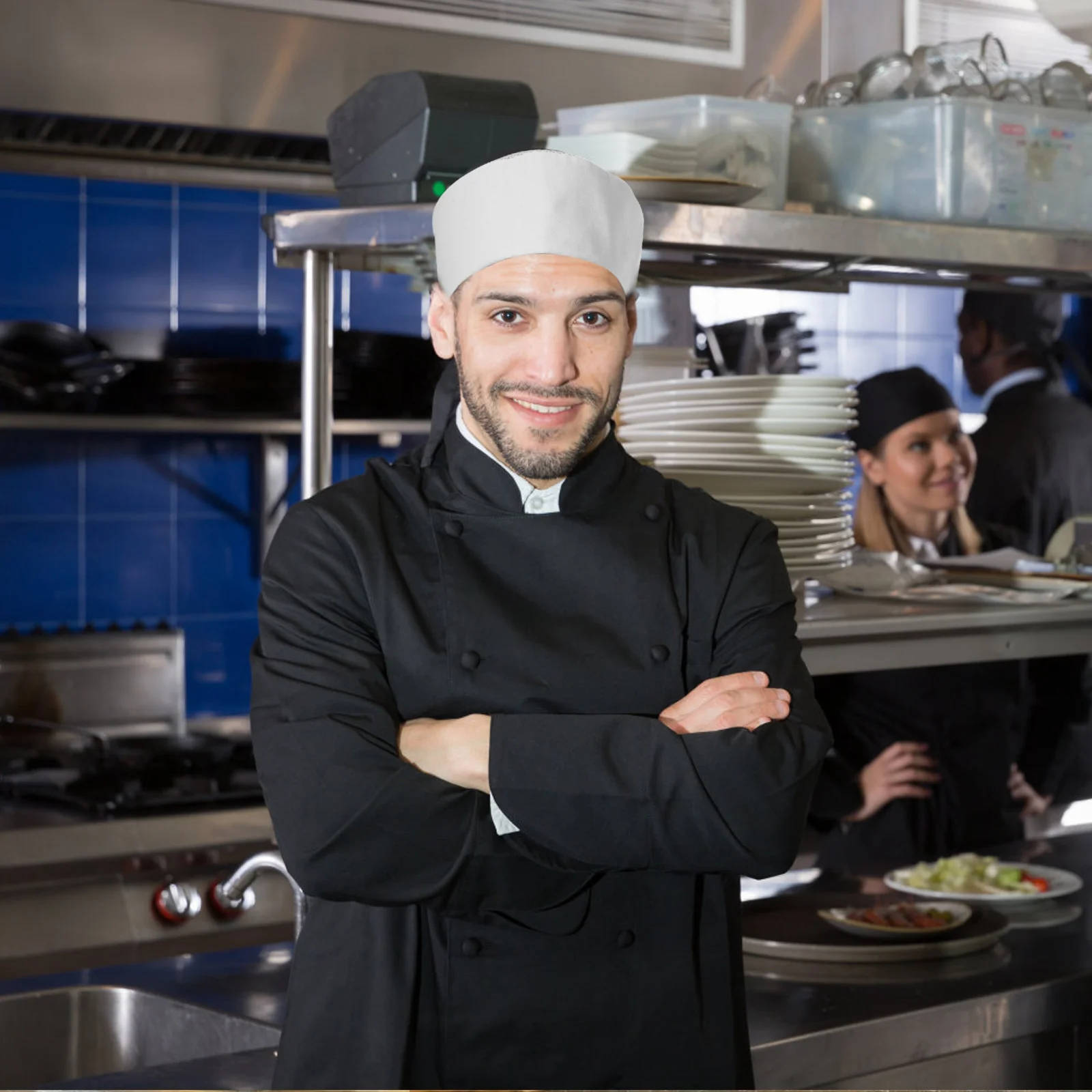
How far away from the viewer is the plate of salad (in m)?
2.25

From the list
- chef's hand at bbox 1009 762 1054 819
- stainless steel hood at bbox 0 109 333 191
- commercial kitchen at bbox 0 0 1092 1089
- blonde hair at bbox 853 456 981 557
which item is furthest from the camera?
blonde hair at bbox 853 456 981 557

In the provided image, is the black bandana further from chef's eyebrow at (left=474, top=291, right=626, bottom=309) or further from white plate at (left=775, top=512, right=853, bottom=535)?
chef's eyebrow at (left=474, top=291, right=626, bottom=309)

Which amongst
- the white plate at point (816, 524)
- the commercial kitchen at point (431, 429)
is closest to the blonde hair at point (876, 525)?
the commercial kitchen at point (431, 429)

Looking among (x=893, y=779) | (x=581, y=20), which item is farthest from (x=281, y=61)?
(x=893, y=779)

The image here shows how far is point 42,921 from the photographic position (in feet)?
8.88

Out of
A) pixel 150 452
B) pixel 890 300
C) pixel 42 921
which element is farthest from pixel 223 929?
pixel 890 300

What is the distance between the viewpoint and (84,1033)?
204cm

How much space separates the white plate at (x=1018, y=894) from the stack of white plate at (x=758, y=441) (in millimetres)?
595

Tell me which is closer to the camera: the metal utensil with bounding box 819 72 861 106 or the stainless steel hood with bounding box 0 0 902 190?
the metal utensil with bounding box 819 72 861 106

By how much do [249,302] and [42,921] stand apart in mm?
1878

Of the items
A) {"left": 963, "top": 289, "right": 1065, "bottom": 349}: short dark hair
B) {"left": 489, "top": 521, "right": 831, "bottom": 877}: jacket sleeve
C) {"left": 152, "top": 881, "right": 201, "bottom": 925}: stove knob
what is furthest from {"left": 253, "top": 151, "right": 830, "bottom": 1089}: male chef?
{"left": 963, "top": 289, "right": 1065, "bottom": 349}: short dark hair

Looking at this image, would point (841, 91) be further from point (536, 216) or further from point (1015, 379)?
point (1015, 379)

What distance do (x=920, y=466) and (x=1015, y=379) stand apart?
130 cm

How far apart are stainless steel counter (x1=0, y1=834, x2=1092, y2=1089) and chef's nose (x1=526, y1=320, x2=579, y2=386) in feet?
2.60
